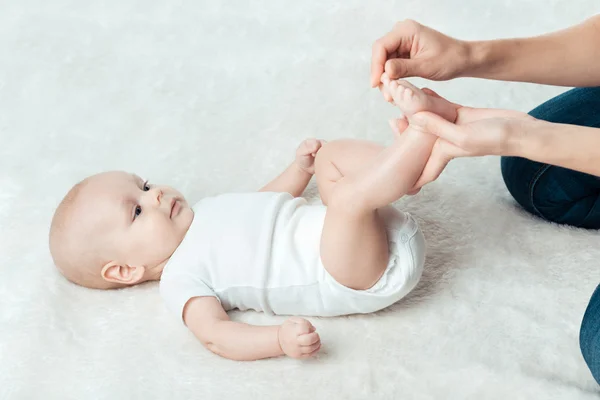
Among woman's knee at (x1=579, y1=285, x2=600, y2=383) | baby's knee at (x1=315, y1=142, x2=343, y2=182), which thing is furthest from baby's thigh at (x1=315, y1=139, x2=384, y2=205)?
woman's knee at (x1=579, y1=285, x2=600, y2=383)

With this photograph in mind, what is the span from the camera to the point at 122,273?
133 centimetres

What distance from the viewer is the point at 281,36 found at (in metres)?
2.11

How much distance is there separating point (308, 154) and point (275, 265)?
30cm

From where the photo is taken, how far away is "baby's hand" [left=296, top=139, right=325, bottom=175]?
147 centimetres

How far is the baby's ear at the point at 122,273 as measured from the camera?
4.33ft

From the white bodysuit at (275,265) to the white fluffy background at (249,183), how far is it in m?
0.05

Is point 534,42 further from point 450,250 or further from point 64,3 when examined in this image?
point 64,3

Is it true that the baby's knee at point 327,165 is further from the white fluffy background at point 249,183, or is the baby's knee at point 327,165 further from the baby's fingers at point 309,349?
the baby's fingers at point 309,349

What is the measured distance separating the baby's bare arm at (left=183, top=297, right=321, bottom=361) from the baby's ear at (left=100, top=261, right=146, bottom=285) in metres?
0.14

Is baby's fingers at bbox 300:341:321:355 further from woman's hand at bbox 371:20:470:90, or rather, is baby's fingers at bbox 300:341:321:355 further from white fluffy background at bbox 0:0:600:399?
woman's hand at bbox 371:20:470:90

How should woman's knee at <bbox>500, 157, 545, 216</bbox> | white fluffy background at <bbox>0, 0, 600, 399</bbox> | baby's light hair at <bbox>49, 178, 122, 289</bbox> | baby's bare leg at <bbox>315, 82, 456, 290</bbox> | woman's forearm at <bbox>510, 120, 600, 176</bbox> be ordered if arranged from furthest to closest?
woman's knee at <bbox>500, 157, 545, 216</bbox> < baby's light hair at <bbox>49, 178, 122, 289</bbox> < white fluffy background at <bbox>0, 0, 600, 399</bbox> < baby's bare leg at <bbox>315, 82, 456, 290</bbox> < woman's forearm at <bbox>510, 120, 600, 176</bbox>

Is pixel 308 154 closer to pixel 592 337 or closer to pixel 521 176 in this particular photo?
pixel 521 176

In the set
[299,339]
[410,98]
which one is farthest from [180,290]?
[410,98]

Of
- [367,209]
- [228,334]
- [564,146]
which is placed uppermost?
[564,146]
